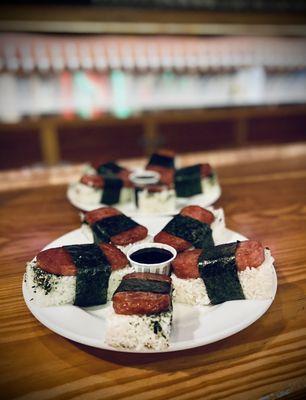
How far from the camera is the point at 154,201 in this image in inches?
81.0

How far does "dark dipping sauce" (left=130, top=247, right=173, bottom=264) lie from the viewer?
1320 mm

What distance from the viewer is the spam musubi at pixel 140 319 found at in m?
1.01

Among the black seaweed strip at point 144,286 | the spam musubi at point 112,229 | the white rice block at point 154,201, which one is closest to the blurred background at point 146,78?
the white rice block at point 154,201

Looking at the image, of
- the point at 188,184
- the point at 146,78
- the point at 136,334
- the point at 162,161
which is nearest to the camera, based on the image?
the point at 136,334

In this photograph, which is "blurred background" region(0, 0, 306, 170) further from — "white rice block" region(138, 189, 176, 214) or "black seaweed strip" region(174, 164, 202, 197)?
"white rice block" region(138, 189, 176, 214)

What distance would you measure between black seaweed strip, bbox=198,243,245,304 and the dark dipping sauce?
15cm

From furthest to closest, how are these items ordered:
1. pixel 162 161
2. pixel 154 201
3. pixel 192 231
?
1. pixel 162 161
2. pixel 154 201
3. pixel 192 231

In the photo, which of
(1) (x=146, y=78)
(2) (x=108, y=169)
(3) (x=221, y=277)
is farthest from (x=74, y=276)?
(1) (x=146, y=78)

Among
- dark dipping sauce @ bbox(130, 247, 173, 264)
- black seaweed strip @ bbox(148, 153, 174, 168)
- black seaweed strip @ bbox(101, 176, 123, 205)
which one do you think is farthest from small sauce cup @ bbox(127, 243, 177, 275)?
black seaweed strip @ bbox(148, 153, 174, 168)

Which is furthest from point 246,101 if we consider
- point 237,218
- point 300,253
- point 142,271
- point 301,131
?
point 142,271

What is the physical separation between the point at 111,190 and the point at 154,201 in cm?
27

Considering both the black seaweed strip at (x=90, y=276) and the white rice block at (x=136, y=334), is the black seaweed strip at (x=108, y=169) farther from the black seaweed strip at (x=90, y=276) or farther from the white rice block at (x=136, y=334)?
the white rice block at (x=136, y=334)

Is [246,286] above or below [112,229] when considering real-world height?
below

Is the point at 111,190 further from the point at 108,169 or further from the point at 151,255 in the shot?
the point at 151,255
